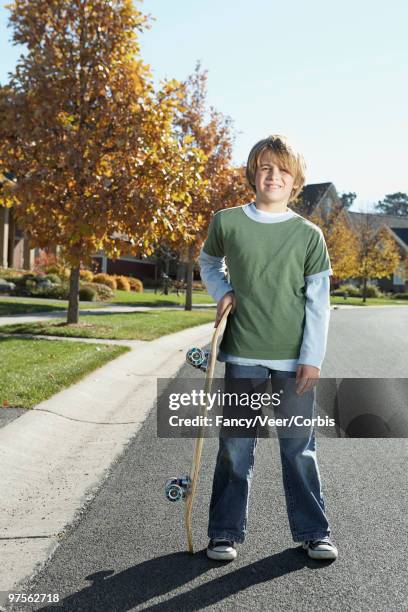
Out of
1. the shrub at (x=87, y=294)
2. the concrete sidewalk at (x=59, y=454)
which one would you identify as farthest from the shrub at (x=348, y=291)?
the concrete sidewalk at (x=59, y=454)

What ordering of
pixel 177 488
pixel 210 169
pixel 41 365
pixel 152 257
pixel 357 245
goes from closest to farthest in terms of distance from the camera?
1. pixel 177 488
2. pixel 41 365
3. pixel 210 169
4. pixel 152 257
5. pixel 357 245

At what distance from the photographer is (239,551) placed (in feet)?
12.3

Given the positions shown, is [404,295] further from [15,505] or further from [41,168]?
[15,505]

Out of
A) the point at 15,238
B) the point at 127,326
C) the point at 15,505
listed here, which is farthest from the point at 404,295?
the point at 15,505

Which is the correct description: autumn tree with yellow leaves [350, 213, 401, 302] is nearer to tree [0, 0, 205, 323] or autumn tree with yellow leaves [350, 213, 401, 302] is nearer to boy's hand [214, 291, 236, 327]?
tree [0, 0, 205, 323]

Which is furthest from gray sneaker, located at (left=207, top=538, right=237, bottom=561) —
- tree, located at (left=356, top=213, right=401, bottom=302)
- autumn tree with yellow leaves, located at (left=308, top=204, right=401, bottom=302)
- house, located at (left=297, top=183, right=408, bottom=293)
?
tree, located at (left=356, top=213, right=401, bottom=302)

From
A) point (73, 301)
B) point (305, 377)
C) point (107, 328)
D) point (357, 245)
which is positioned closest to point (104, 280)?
point (73, 301)

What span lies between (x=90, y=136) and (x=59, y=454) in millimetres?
9714

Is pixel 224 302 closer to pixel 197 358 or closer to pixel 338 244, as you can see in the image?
pixel 197 358

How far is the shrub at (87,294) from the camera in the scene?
28391mm

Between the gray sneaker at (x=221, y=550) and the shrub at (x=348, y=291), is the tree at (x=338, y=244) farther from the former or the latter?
the gray sneaker at (x=221, y=550)

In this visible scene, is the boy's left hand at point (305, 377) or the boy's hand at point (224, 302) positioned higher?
the boy's hand at point (224, 302)

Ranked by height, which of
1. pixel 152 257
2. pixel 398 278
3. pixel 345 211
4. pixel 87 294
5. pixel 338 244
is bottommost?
pixel 87 294

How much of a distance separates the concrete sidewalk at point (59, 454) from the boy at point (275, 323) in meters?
0.99
